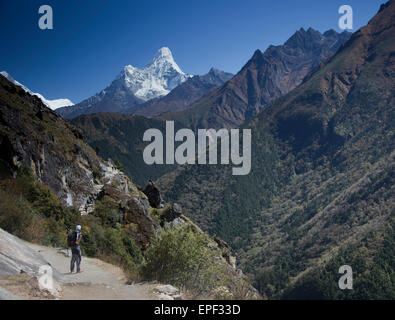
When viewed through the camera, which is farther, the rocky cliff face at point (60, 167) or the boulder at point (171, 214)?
the boulder at point (171, 214)

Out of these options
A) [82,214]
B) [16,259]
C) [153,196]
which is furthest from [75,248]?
[153,196]

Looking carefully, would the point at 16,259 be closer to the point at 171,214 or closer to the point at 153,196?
the point at 171,214

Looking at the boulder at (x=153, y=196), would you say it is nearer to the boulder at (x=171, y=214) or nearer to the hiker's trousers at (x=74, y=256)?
the boulder at (x=171, y=214)

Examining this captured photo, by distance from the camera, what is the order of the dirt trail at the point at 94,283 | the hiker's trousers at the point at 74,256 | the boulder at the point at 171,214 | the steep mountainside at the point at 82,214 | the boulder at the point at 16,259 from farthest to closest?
the boulder at the point at 171,214 < the steep mountainside at the point at 82,214 < the hiker's trousers at the point at 74,256 < the dirt trail at the point at 94,283 < the boulder at the point at 16,259

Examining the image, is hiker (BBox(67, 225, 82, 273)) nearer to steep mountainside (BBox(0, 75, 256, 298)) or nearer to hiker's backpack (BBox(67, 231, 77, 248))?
hiker's backpack (BBox(67, 231, 77, 248))

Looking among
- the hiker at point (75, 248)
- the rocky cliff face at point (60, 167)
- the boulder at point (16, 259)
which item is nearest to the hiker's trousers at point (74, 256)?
the hiker at point (75, 248)

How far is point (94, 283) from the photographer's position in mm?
14109

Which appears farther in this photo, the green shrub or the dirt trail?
the green shrub

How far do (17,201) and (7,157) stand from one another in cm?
→ 753

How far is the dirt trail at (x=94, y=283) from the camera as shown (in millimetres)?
12266

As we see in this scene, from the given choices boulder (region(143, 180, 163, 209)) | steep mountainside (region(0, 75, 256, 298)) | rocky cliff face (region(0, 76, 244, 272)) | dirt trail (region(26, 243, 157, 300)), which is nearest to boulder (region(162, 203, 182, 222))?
steep mountainside (region(0, 75, 256, 298))

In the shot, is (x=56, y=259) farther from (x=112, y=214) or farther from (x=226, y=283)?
(x=112, y=214)

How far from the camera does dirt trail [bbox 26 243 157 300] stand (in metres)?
12.3
